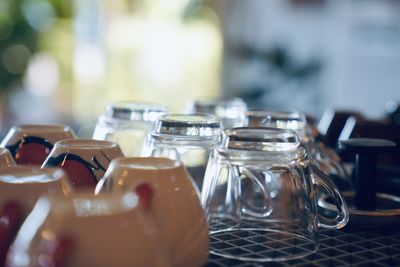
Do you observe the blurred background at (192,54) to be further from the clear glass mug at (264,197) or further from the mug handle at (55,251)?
the mug handle at (55,251)

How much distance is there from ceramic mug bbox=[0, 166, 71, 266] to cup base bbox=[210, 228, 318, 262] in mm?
192

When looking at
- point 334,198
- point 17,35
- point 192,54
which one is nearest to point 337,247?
point 334,198

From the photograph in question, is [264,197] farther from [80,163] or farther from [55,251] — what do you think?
[55,251]

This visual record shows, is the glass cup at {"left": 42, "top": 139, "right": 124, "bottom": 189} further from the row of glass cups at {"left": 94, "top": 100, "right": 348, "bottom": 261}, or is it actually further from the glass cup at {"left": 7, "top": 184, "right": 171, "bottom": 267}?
the glass cup at {"left": 7, "top": 184, "right": 171, "bottom": 267}

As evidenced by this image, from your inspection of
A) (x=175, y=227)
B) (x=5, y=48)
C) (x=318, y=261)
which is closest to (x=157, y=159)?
(x=175, y=227)

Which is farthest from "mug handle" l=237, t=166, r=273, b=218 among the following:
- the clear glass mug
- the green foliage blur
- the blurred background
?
the green foliage blur

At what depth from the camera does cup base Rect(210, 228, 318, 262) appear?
0.67 meters

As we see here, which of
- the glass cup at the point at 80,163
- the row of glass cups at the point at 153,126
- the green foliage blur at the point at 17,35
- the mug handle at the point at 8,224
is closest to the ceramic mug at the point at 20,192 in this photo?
the mug handle at the point at 8,224

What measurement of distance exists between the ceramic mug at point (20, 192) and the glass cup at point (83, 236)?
0.16ft

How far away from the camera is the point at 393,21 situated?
10.5 ft

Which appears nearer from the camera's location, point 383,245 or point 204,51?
point 383,245

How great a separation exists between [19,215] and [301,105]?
2.92 metres

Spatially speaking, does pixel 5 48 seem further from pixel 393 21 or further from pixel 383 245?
pixel 383 245

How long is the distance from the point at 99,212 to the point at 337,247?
1.08 feet
